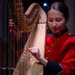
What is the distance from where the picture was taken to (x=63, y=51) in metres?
1.36

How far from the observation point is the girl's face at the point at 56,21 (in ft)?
4.49

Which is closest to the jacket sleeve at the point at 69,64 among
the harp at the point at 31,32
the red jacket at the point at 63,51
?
the red jacket at the point at 63,51

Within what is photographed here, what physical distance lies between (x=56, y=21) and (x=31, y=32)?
0.73 feet

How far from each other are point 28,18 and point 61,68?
0.30m

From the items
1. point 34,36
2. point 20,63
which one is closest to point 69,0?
point 34,36

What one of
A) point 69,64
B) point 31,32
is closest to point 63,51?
point 69,64

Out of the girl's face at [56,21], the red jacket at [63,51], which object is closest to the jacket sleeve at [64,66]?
the red jacket at [63,51]

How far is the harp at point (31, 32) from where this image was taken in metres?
1.32

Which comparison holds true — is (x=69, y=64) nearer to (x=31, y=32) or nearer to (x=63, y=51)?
(x=63, y=51)

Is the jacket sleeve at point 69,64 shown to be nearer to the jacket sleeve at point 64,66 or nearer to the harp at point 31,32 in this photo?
the jacket sleeve at point 64,66

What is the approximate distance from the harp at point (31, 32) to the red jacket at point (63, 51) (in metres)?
0.04

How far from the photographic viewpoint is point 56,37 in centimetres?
144

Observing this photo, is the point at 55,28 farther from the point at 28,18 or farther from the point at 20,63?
the point at 20,63

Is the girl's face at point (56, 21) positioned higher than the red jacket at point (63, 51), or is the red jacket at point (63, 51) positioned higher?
the girl's face at point (56, 21)
